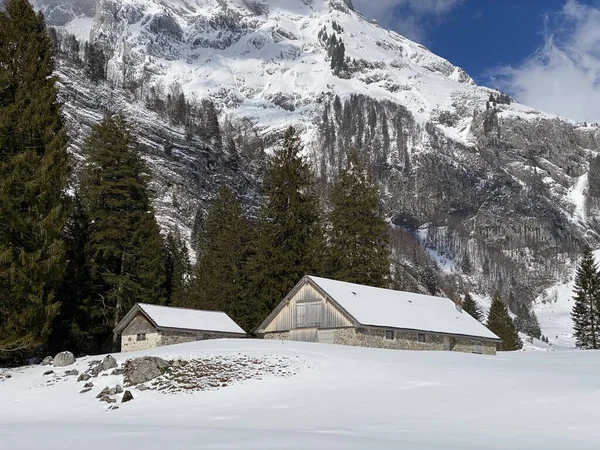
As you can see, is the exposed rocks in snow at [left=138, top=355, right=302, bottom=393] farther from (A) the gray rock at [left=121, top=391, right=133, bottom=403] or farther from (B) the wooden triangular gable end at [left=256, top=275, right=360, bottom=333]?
(B) the wooden triangular gable end at [left=256, top=275, right=360, bottom=333]

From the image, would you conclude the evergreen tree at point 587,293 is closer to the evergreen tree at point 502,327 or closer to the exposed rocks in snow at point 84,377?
the evergreen tree at point 502,327

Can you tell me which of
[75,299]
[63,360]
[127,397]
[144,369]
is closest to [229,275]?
[75,299]

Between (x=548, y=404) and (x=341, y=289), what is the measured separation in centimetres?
2693

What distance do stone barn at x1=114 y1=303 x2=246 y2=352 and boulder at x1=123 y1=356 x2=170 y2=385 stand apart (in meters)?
10.4

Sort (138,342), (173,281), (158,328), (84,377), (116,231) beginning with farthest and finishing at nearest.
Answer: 1. (173,281)
2. (116,231)
3. (138,342)
4. (158,328)
5. (84,377)

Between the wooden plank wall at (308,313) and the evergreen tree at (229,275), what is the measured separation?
8798 mm

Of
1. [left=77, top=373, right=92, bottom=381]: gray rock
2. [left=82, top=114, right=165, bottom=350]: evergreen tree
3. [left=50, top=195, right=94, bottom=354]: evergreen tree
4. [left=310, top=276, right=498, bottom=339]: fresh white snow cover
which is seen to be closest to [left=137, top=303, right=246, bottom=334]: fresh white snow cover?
[left=82, top=114, right=165, bottom=350]: evergreen tree

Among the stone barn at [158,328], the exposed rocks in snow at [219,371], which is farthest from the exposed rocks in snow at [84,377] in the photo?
the stone barn at [158,328]

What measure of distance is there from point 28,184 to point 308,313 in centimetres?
2228

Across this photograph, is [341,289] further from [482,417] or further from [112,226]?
[482,417]

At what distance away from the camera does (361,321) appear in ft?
144

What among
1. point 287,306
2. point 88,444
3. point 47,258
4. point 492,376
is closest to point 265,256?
point 287,306

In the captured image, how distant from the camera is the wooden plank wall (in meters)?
45.6

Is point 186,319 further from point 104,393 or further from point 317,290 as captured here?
point 104,393
